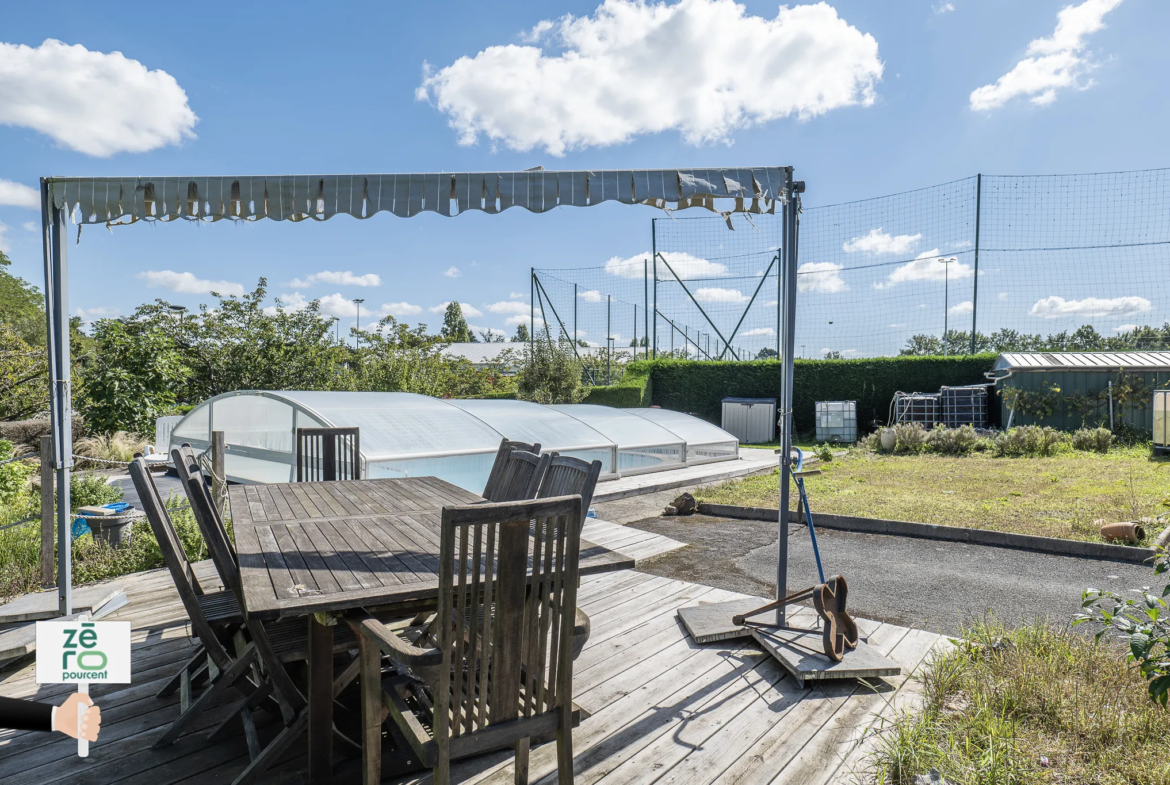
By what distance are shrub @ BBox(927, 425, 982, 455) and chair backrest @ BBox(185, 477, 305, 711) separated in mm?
12148

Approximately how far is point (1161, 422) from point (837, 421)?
19.3 feet

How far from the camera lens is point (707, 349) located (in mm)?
17672

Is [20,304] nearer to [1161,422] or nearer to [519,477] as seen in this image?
[519,477]

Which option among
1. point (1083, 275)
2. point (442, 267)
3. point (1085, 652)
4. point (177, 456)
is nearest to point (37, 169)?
point (177, 456)

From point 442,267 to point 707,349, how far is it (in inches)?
313

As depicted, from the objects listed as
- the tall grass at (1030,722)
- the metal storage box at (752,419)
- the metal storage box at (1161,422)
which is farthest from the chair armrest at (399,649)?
the metal storage box at (752,419)

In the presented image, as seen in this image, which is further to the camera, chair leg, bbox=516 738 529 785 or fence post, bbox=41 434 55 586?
fence post, bbox=41 434 55 586

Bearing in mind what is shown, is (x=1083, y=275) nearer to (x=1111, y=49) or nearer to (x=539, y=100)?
(x=1111, y=49)

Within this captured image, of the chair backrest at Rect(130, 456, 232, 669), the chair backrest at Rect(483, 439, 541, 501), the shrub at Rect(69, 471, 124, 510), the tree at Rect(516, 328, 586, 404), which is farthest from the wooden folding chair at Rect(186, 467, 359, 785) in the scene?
the tree at Rect(516, 328, 586, 404)

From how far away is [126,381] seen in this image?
29.5ft

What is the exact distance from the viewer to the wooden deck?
6.86 ft

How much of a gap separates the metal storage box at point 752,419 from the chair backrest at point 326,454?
1174 cm

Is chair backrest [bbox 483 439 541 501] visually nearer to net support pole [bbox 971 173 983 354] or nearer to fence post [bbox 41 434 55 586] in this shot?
fence post [bbox 41 434 55 586]

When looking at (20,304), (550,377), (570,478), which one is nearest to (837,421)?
(550,377)
